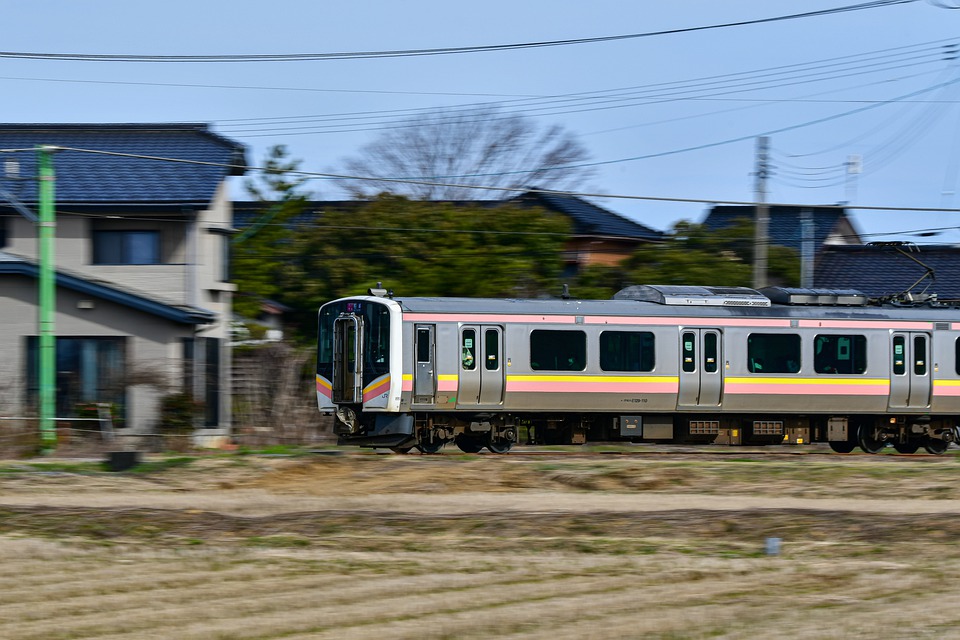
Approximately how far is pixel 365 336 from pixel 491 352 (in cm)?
200

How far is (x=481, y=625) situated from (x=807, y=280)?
27.5 metres

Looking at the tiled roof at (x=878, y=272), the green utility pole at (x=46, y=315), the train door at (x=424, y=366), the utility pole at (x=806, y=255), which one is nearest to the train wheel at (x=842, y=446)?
the train door at (x=424, y=366)

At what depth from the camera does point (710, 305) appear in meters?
20.1

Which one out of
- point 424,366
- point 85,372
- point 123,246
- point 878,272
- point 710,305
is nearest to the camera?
point 424,366

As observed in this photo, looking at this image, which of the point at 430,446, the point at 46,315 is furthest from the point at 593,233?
the point at 46,315

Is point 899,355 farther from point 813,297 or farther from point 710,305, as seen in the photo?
point 710,305

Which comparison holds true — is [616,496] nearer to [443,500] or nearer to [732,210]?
[443,500]

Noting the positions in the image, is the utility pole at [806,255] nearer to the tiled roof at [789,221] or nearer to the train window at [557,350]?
the tiled roof at [789,221]

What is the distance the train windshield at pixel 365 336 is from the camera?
18469 mm

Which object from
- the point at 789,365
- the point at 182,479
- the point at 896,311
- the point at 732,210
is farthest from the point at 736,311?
the point at 732,210

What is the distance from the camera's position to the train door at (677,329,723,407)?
19719 millimetres

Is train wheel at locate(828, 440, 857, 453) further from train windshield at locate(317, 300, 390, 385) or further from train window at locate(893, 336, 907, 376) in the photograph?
train windshield at locate(317, 300, 390, 385)

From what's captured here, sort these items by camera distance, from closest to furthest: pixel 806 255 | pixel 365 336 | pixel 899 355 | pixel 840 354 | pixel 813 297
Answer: pixel 365 336
pixel 840 354
pixel 899 355
pixel 813 297
pixel 806 255

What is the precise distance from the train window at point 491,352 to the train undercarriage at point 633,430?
36.6 inches
